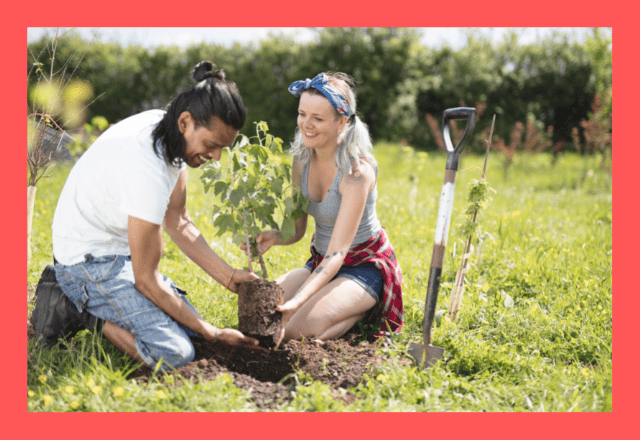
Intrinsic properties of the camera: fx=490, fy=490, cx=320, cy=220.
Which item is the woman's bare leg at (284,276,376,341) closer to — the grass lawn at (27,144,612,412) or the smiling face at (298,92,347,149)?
the grass lawn at (27,144,612,412)

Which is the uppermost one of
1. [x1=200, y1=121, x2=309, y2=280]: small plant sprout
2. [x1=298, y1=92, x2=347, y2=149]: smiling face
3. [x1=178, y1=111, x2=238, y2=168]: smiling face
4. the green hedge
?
the green hedge

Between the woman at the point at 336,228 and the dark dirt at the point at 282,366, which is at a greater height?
the woman at the point at 336,228

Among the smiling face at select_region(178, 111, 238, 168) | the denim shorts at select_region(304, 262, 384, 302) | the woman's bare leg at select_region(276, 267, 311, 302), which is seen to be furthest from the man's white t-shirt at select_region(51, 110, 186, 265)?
the denim shorts at select_region(304, 262, 384, 302)

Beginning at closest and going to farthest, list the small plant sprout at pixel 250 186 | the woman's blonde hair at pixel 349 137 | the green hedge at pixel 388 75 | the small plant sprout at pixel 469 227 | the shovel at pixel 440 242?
1. the shovel at pixel 440 242
2. the small plant sprout at pixel 250 186
3. the woman's blonde hair at pixel 349 137
4. the small plant sprout at pixel 469 227
5. the green hedge at pixel 388 75

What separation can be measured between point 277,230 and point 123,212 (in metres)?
0.85

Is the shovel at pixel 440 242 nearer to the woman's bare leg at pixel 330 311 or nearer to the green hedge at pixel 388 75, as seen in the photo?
the woman's bare leg at pixel 330 311

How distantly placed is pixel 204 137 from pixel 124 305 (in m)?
0.84

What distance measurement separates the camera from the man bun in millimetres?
2137

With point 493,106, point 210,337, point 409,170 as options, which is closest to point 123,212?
point 210,337

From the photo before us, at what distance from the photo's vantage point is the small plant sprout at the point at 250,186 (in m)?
2.39

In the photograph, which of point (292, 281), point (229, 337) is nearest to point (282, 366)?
point (229, 337)

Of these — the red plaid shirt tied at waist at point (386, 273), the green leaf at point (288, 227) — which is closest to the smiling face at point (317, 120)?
the green leaf at point (288, 227)

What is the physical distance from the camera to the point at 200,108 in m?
2.05

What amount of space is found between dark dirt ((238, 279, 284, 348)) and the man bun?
95cm
